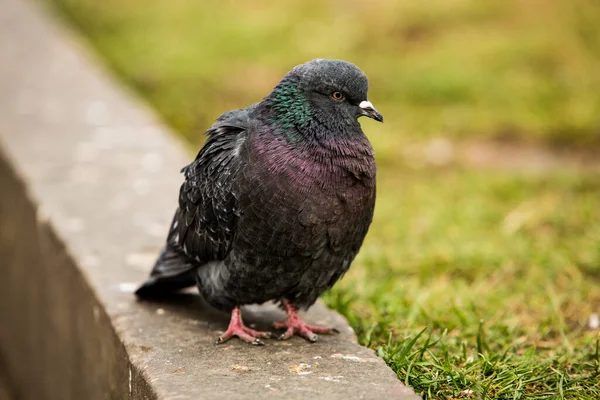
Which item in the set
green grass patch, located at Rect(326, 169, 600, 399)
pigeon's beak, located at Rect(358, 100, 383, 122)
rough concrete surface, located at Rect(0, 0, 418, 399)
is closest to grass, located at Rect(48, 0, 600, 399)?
green grass patch, located at Rect(326, 169, 600, 399)

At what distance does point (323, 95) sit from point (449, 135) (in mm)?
4223

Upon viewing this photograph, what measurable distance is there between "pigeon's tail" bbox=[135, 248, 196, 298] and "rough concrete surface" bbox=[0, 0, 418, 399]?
82mm

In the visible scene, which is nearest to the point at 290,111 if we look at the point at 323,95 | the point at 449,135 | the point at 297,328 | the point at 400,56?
the point at 323,95

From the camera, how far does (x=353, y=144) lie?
11.0 ft

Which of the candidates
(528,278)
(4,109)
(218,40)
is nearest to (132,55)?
(218,40)

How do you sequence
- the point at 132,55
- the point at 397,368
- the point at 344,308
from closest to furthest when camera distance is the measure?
the point at 397,368, the point at 344,308, the point at 132,55

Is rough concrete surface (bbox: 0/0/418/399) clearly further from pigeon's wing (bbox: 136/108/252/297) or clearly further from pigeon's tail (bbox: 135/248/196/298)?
pigeon's wing (bbox: 136/108/252/297)

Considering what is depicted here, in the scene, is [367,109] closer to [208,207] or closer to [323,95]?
[323,95]

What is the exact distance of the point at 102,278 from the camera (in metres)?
4.11

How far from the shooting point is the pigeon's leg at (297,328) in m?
3.58

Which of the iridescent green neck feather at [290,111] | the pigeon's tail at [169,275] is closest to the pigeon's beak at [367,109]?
the iridescent green neck feather at [290,111]

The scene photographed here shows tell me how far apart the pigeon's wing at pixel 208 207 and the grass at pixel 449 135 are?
77 centimetres

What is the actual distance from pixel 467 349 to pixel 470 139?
3950 millimetres

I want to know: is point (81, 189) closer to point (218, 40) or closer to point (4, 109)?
point (4, 109)
